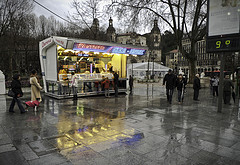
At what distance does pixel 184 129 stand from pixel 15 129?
215 inches

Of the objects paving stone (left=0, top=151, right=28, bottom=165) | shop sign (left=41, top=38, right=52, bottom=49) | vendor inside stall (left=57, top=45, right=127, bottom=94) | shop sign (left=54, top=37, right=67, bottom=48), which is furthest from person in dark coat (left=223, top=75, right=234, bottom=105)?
shop sign (left=41, top=38, right=52, bottom=49)

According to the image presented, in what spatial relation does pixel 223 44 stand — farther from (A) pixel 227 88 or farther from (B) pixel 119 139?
(B) pixel 119 139

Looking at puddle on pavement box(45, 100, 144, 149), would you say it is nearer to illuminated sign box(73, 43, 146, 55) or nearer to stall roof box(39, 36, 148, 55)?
stall roof box(39, 36, 148, 55)

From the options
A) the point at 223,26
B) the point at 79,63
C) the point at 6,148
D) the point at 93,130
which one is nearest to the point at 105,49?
the point at 79,63

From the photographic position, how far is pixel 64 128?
228 inches

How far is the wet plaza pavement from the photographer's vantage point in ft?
12.3

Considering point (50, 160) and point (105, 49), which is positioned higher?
point (105, 49)

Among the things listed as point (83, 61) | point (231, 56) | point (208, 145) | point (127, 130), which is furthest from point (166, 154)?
point (231, 56)

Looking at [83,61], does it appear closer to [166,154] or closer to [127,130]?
[127,130]

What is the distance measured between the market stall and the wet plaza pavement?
192 inches

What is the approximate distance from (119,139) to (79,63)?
1093 cm

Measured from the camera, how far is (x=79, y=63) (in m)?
14.8

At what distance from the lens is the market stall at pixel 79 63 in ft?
38.1

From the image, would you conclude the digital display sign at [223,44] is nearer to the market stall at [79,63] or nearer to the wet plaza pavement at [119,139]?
the wet plaza pavement at [119,139]
